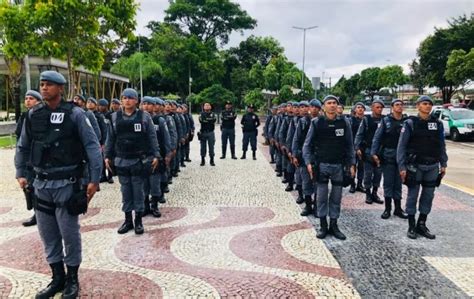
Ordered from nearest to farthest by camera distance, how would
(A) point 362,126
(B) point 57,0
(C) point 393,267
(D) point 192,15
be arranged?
(C) point 393,267 < (A) point 362,126 < (B) point 57,0 < (D) point 192,15

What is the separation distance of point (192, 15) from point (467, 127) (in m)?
37.4

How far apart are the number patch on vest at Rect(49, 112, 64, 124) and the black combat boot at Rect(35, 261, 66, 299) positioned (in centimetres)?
139

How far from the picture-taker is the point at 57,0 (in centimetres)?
1252

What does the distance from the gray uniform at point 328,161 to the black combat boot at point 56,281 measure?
10.9 ft

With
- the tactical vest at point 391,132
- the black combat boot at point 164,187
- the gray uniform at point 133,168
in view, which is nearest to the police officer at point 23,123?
the gray uniform at point 133,168

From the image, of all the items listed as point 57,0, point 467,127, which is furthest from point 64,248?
point 467,127

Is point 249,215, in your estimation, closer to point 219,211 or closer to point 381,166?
point 219,211

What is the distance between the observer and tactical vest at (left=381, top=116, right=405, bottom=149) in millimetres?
6711

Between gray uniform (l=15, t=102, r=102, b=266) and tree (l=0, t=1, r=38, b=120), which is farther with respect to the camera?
tree (l=0, t=1, r=38, b=120)

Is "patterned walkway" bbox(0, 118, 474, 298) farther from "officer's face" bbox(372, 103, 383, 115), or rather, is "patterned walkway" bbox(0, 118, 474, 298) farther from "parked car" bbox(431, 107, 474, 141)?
"parked car" bbox(431, 107, 474, 141)

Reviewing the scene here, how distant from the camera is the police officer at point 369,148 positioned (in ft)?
25.0

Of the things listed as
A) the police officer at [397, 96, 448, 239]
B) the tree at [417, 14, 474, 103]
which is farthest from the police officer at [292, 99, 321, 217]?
the tree at [417, 14, 474, 103]

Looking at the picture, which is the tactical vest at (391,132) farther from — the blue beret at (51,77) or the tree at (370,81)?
the tree at (370,81)

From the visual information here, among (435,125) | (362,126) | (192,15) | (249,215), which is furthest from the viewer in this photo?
(192,15)
